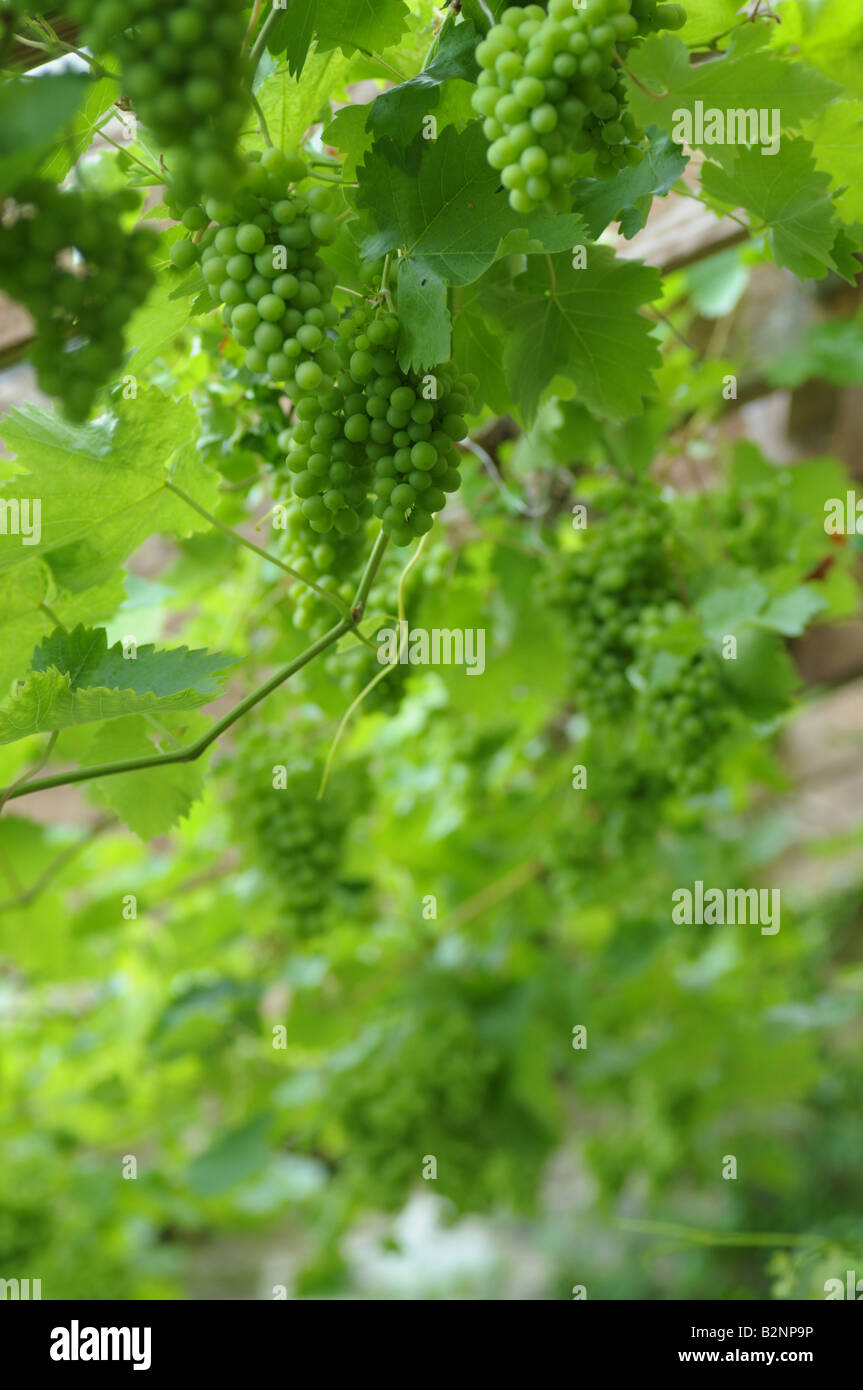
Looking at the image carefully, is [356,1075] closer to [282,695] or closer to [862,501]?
[282,695]

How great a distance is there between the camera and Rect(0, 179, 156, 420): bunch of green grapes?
18.4 inches

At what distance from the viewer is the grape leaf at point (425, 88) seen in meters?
0.69

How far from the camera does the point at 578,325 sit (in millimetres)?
893

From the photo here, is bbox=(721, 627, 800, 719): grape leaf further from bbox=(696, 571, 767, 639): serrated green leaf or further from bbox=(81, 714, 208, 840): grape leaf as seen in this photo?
bbox=(81, 714, 208, 840): grape leaf

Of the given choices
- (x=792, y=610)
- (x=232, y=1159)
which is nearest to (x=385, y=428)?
(x=792, y=610)

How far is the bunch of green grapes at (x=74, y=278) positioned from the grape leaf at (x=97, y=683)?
31cm

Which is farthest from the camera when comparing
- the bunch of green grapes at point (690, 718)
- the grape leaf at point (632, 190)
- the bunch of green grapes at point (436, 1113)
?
the bunch of green grapes at point (436, 1113)

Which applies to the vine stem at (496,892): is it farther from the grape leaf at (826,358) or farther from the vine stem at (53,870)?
the grape leaf at (826,358)

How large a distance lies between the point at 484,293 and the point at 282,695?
44.1 inches

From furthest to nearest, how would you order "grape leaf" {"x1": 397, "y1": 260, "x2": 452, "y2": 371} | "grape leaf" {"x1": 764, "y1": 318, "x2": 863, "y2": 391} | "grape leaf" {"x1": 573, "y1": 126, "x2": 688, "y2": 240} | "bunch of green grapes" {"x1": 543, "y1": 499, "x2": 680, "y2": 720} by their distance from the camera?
"grape leaf" {"x1": 764, "y1": 318, "x2": 863, "y2": 391}
"bunch of green grapes" {"x1": 543, "y1": 499, "x2": 680, "y2": 720}
"grape leaf" {"x1": 573, "y1": 126, "x2": 688, "y2": 240}
"grape leaf" {"x1": 397, "y1": 260, "x2": 452, "y2": 371}

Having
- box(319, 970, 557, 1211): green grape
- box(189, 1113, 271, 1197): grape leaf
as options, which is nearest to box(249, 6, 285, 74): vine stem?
box(319, 970, 557, 1211): green grape

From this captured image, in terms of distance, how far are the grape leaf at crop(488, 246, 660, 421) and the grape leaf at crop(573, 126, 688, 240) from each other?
0.05 m

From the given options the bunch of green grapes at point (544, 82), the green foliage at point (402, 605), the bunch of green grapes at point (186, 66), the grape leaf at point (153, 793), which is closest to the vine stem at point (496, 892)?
the green foliage at point (402, 605)
